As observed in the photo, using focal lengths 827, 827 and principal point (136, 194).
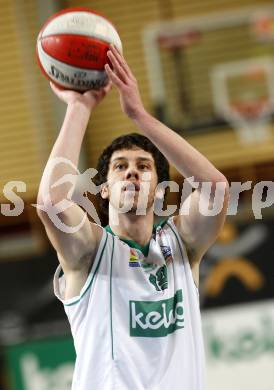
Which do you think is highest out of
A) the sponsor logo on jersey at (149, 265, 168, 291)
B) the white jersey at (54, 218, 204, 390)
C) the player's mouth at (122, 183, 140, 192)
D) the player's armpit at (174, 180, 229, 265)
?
the player's mouth at (122, 183, 140, 192)

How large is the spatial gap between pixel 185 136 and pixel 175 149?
7.39 m

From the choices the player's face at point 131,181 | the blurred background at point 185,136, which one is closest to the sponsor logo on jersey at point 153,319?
the player's face at point 131,181

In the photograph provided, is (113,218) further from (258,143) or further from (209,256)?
(258,143)

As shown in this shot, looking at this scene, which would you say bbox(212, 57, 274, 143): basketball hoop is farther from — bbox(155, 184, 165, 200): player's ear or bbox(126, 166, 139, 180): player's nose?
bbox(126, 166, 139, 180): player's nose

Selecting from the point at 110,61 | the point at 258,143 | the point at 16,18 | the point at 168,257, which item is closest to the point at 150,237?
the point at 168,257

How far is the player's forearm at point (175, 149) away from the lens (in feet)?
11.2

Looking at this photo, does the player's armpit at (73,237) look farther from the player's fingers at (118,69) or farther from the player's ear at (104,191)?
the player's fingers at (118,69)

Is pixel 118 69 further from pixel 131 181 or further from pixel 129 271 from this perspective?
pixel 129 271

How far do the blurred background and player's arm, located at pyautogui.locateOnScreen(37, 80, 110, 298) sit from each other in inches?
203

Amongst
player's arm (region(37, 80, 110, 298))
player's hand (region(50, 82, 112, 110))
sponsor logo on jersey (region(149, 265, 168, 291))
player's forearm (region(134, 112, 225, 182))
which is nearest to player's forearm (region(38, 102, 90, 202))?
player's arm (region(37, 80, 110, 298))

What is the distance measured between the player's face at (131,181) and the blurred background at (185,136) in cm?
507

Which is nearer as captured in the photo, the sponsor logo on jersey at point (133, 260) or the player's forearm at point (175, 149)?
the player's forearm at point (175, 149)

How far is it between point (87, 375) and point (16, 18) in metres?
8.89

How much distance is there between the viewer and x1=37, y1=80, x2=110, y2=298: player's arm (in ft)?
11.0
